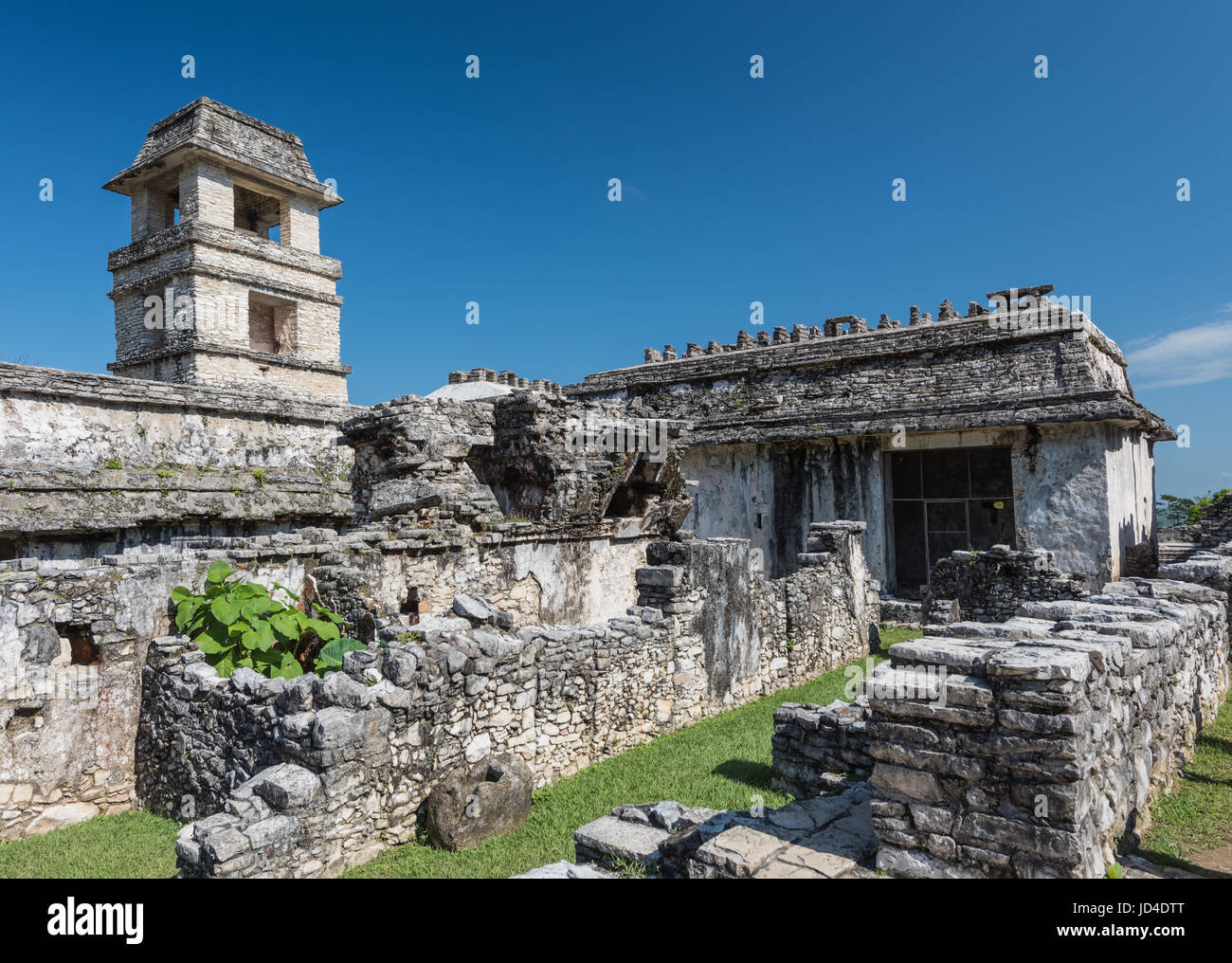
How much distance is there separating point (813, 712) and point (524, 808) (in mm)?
2620

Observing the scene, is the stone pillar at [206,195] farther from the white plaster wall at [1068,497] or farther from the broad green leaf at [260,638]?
the white plaster wall at [1068,497]

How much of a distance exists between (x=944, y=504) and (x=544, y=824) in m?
17.4

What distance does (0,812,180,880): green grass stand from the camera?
17.4 ft

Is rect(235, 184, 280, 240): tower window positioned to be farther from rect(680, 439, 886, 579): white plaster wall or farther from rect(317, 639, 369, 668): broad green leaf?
rect(317, 639, 369, 668): broad green leaf

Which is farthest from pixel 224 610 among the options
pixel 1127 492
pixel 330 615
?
pixel 1127 492

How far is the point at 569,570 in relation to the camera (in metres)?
10.5

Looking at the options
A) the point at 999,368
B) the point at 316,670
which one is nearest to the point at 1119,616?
the point at 316,670

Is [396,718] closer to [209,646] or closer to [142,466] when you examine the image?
[209,646]

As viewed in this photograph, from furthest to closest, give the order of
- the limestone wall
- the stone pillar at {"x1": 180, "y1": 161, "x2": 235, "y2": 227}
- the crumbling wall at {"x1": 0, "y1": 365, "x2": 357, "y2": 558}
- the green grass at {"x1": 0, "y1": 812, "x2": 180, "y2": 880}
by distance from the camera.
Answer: the stone pillar at {"x1": 180, "y1": 161, "x2": 235, "y2": 227} < the crumbling wall at {"x1": 0, "y1": 365, "x2": 357, "y2": 558} < the green grass at {"x1": 0, "y1": 812, "x2": 180, "y2": 880} < the limestone wall

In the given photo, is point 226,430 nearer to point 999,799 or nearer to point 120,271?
point 120,271

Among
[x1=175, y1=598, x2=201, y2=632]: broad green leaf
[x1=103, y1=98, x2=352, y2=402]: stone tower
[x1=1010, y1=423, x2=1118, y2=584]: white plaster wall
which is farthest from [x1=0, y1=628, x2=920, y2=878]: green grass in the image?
[x1=103, y1=98, x2=352, y2=402]: stone tower

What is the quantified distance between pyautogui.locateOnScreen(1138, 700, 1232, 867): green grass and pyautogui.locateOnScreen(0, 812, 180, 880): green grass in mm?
6360
